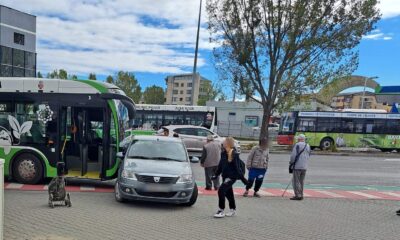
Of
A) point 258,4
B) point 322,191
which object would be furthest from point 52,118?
point 258,4

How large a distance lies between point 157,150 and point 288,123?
76.1ft

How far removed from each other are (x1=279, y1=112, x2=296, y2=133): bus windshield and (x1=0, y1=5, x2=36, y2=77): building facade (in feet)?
68.1

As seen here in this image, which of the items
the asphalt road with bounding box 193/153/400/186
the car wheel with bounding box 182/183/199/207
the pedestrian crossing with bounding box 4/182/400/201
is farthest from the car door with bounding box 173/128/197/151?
the car wheel with bounding box 182/183/199/207

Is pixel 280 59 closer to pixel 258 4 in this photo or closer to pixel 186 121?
pixel 258 4

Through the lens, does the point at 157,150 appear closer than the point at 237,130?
Yes

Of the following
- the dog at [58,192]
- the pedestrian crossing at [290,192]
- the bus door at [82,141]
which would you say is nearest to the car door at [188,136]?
the pedestrian crossing at [290,192]

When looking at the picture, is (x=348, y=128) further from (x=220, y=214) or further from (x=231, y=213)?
(x=220, y=214)

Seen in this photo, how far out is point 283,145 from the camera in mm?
33750

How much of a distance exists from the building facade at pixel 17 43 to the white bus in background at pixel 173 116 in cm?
998

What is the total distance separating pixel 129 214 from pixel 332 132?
84.0ft

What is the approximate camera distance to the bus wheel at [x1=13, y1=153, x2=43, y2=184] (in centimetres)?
1142

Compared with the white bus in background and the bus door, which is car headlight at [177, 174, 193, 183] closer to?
the bus door

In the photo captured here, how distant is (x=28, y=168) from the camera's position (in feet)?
37.5

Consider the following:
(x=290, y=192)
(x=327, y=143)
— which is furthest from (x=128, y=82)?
(x=290, y=192)
